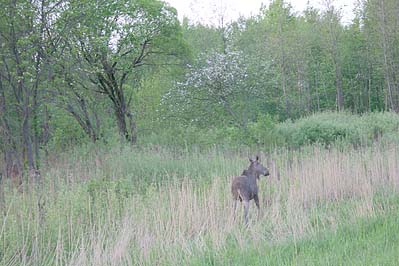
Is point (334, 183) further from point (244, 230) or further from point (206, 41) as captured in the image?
point (206, 41)

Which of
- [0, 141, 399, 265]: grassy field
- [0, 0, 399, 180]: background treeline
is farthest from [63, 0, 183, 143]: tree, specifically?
[0, 141, 399, 265]: grassy field

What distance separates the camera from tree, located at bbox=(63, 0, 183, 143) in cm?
1586

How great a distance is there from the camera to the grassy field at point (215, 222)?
557 cm

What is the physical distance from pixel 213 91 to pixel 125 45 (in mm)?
6969

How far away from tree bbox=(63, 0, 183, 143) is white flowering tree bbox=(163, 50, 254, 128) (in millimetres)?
2989

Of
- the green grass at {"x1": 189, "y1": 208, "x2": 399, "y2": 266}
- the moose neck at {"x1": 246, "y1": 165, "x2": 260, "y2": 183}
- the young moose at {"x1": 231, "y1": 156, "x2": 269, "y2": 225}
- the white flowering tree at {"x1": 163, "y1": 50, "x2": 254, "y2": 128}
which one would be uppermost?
the white flowering tree at {"x1": 163, "y1": 50, "x2": 254, "y2": 128}

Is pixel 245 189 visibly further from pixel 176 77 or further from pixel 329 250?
pixel 176 77

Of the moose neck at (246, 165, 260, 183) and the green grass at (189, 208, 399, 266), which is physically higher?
the moose neck at (246, 165, 260, 183)

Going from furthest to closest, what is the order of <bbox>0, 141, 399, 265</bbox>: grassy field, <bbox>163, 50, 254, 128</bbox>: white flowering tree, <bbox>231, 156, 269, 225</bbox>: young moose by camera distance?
<bbox>163, 50, 254, 128</bbox>: white flowering tree < <bbox>231, 156, 269, 225</bbox>: young moose < <bbox>0, 141, 399, 265</bbox>: grassy field

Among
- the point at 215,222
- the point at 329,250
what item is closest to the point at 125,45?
the point at 215,222

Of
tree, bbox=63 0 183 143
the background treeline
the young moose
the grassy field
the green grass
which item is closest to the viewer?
the green grass

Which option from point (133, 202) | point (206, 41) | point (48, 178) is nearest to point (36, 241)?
point (133, 202)

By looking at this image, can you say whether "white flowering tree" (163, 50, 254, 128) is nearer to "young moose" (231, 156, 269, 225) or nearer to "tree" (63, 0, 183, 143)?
"tree" (63, 0, 183, 143)

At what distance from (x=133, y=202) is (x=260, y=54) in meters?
24.1
